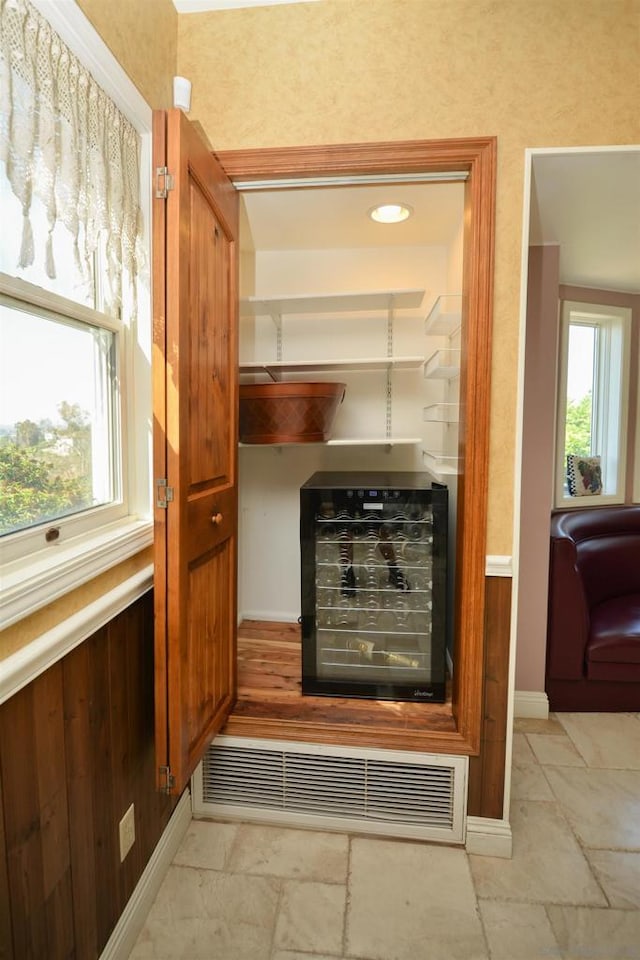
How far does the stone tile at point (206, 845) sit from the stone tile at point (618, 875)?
1175 millimetres

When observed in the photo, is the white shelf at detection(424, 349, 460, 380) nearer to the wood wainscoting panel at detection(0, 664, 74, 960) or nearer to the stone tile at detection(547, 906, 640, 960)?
the wood wainscoting panel at detection(0, 664, 74, 960)

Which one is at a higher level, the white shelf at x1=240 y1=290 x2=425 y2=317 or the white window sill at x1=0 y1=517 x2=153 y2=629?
the white shelf at x1=240 y1=290 x2=425 y2=317

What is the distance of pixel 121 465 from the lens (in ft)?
4.75

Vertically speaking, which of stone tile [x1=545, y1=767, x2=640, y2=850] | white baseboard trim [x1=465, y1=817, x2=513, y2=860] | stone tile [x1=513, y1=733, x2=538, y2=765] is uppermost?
white baseboard trim [x1=465, y1=817, x2=513, y2=860]

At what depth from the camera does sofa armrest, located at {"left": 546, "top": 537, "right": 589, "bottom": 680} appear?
233cm

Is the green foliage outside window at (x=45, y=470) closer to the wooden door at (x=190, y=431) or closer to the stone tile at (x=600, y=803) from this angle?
the wooden door at (x=190, y=431)

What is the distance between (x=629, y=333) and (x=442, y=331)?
179 cm

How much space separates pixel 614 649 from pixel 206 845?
1920mm

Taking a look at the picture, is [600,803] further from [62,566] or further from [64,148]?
[64,148]

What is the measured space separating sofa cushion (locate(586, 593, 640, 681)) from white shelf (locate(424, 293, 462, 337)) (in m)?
1.59

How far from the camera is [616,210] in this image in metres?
1.85

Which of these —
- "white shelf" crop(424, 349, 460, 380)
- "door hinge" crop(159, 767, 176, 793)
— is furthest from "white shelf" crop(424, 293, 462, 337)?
"door hinge" crop(159, 767, 176, 793)

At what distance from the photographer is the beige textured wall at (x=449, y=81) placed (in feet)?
4.69

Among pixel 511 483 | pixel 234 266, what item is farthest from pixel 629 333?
pixel 234 266
